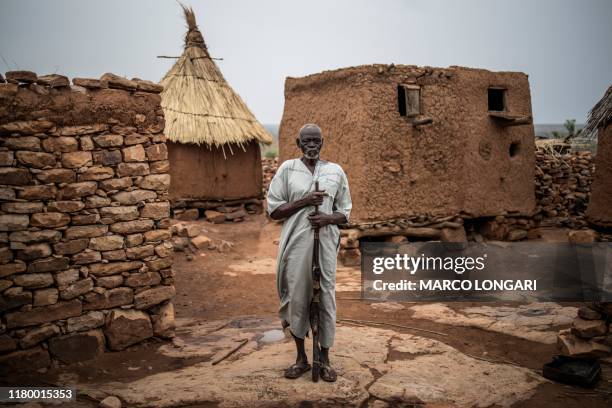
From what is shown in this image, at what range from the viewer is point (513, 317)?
4.98 metres

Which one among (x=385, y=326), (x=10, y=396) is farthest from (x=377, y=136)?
(x=10, y=396)

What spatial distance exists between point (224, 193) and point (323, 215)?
769cm

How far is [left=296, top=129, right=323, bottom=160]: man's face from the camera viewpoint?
10.8 feet

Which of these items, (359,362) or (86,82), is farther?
(86,82)

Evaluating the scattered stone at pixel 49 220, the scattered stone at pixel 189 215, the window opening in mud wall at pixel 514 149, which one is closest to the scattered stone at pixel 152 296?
the scattered stone at pixel 49 220

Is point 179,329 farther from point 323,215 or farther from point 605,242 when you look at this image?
point 605,242

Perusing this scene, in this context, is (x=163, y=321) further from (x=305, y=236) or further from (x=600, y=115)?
(x=600, y=115)

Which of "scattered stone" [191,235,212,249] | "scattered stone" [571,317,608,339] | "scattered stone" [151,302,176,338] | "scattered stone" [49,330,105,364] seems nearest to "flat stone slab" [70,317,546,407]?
"scattered stone" [151,302,176,338]

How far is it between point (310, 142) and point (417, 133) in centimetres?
454

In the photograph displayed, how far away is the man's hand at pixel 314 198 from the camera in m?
3.21

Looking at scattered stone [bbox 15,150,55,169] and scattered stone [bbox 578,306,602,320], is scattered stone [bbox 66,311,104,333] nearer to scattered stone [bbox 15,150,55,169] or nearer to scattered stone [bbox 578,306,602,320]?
scattered stone [bbox 15,150,55,169]

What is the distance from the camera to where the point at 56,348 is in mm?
3727

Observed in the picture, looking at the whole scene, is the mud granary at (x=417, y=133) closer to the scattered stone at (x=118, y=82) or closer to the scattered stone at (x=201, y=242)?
the scattered stone at (x=201, y=242)

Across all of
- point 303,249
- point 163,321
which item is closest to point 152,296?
point 163,321
